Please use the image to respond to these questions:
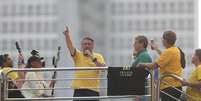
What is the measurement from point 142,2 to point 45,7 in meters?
14.9

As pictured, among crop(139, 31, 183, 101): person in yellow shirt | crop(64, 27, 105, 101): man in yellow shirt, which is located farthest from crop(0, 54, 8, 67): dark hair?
crop(139, 31, 183, 101): person in yellow shirt

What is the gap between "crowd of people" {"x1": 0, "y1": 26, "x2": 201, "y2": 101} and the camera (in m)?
13.1

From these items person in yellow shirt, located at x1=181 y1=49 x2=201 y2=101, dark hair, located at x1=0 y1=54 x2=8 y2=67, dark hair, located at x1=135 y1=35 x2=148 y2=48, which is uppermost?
dark hair, located at x1=135 y1=35 x2=148 y2=48

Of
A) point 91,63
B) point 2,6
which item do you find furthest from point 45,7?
point 91,63

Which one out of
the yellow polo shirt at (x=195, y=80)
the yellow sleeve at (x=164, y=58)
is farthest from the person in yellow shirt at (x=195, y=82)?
the yellow sleeve at (x=164, y=58)

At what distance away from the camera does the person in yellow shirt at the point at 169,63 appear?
43.3 feet

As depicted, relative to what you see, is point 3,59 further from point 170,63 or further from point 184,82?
point 184,82

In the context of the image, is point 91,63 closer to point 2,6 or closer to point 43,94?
point 43,94

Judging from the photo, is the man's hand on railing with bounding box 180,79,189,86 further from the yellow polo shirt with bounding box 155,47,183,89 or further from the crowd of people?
the yellow polo shirt with bounding box 155,47,183,89

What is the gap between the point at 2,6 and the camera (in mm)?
126562

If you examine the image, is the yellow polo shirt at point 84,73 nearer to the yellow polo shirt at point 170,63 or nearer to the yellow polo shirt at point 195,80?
the yellow polo shirt at point 170,63

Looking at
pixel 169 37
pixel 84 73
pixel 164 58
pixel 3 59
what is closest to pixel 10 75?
pixel 3 59

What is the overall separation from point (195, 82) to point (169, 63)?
54 centimetres

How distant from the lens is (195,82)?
12953 millimetres
